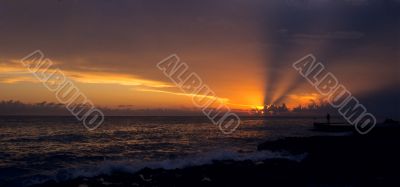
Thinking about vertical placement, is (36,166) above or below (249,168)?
below

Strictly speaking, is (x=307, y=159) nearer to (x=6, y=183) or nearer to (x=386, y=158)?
(x=386, y=158)

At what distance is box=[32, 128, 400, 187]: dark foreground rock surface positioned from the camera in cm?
1930

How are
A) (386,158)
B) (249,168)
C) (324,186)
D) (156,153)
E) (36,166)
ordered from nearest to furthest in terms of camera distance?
(324,186) < (249,168) < (386,158) < (36,166) < (156,153)

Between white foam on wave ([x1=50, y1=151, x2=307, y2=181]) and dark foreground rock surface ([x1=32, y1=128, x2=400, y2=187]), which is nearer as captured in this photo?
dark foreground rock surface ([x1=32, y1=128, x2=400, y2=187])

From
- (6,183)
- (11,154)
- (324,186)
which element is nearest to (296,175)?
(324,186)

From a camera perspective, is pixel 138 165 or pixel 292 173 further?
pixel 138 165

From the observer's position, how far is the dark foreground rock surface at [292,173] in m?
19.3

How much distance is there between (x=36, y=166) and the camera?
90.8 feet

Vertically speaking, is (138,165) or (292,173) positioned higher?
(292,173)

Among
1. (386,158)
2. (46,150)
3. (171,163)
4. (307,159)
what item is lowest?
(46,150)

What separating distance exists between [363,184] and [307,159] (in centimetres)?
846

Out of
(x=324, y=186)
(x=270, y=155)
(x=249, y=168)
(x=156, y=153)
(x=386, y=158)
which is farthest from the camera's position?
(x=156, y=153)

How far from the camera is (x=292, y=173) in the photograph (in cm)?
2184

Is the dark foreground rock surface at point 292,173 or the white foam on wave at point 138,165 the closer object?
the dark foreground rock surface at point 292,173
